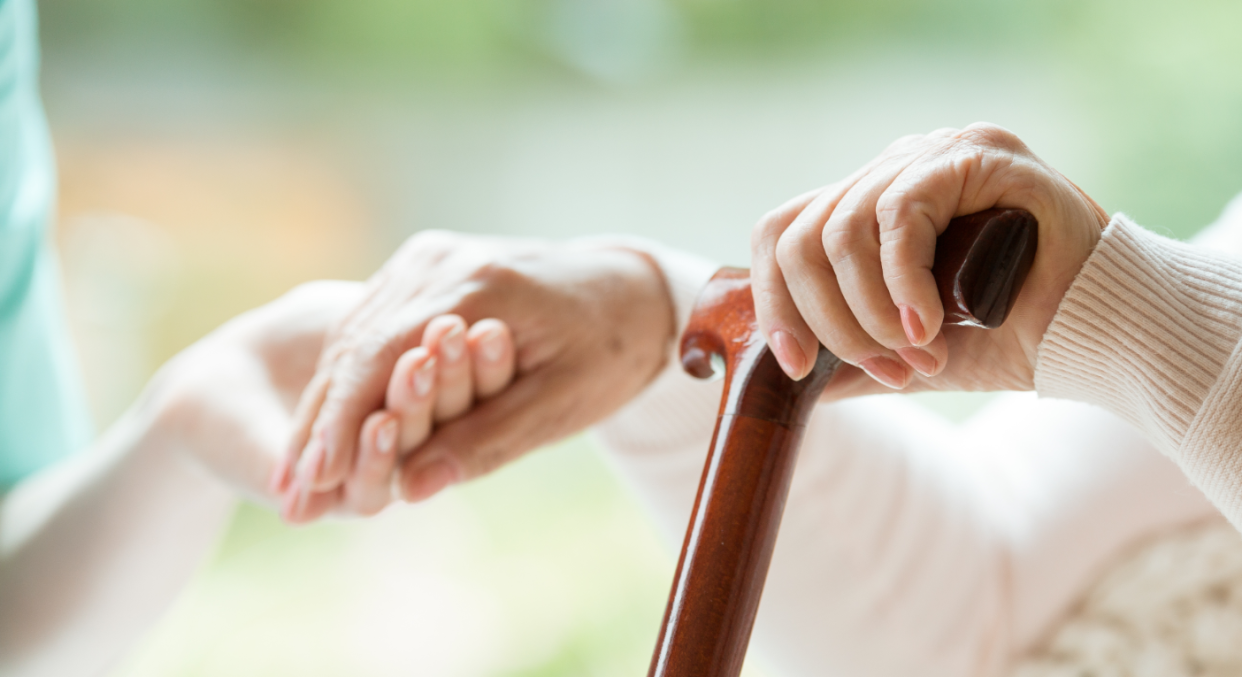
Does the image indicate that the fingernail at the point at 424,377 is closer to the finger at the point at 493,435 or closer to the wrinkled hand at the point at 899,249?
the finger at the point at 493,435

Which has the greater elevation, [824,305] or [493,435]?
[824,305]

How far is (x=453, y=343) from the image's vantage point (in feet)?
1.66

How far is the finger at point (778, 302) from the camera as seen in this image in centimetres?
35

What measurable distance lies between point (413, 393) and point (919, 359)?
29 cm

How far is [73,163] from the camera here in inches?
87.4

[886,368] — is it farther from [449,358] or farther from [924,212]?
[449,358]

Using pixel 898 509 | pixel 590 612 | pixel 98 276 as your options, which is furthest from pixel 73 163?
pixel 898 509

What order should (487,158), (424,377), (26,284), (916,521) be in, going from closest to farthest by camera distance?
(424,377)
(916,521)
(26,284)
(487,158)

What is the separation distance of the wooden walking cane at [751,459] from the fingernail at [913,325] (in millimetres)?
13

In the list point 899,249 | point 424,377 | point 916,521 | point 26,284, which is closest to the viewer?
point 899,249

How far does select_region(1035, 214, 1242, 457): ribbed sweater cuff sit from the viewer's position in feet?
1.07

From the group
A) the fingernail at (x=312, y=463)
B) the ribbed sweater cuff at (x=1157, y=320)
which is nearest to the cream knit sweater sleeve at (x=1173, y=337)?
the ribbed sweater cuff at (x=1157, y=320)

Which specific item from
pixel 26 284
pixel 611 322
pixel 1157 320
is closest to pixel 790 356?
pixel 1157 320

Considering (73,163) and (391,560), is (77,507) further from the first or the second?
(73,163)
